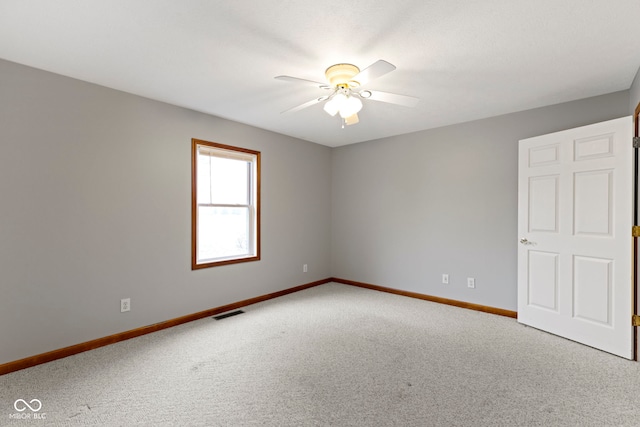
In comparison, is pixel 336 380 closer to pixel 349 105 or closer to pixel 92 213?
pixel 349 105

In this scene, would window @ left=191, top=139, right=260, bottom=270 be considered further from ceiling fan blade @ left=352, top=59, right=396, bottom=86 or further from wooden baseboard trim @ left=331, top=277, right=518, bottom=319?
ceiling fan blade @ left=352, top=59, right=396, bottom=86

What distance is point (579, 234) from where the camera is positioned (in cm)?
301

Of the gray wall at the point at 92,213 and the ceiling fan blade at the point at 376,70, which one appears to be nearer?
the ceiling fan blade at the point at 376,70

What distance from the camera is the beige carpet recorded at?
1920 millimetres

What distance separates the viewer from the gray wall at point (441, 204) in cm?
372

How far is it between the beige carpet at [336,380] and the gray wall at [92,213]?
35 cm

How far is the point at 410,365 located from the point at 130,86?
3574mm

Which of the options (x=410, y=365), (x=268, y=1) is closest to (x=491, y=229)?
(x=410, y=365)

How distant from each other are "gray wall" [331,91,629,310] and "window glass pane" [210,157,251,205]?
185 cm

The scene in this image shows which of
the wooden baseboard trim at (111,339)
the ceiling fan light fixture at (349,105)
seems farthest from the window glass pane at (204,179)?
the ceiling fan light fixture at (349,105)

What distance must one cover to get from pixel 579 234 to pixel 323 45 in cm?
298

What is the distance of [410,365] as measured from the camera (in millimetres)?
2545

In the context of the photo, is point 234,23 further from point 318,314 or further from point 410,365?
point 318,314

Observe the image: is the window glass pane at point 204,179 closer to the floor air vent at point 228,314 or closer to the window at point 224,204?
the window at point 224,204
